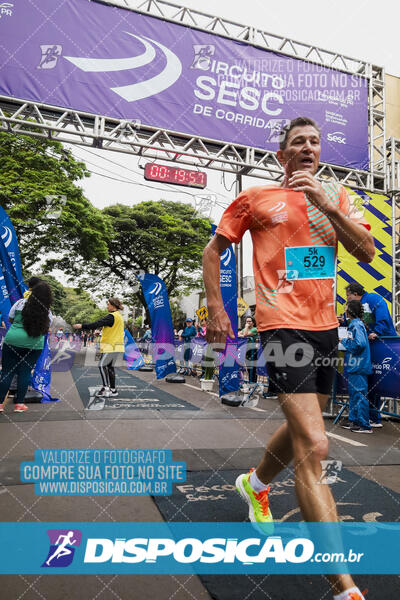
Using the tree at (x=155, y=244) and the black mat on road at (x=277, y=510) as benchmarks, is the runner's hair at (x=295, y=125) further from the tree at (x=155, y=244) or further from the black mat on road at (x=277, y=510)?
the tree at (x=155, y=244)

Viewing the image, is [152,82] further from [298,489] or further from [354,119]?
[298,489]

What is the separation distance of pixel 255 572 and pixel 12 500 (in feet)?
5.12

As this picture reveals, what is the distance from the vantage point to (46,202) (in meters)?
15.8

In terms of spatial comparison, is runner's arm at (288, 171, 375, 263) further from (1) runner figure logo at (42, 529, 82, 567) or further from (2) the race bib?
(1) runner figure logo at (42, 529, 82, 567)

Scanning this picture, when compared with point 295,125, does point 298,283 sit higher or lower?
lower

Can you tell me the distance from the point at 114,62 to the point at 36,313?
6.26 m

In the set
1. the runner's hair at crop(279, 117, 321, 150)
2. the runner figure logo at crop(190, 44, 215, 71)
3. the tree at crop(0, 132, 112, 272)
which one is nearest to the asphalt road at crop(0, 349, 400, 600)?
the runner's hair at crop(279, 117, 321, 150)

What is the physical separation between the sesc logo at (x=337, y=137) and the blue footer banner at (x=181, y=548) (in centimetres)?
1021

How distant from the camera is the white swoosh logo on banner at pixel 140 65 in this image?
28.8 ft

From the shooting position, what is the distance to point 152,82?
9141mm

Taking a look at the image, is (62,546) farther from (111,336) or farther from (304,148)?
(111,336)

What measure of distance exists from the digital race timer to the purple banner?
2.85 ft

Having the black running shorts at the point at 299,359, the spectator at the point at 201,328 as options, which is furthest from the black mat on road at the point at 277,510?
the spectator at the point at 201,328

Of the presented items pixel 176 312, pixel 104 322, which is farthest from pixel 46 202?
pixel 176 312
